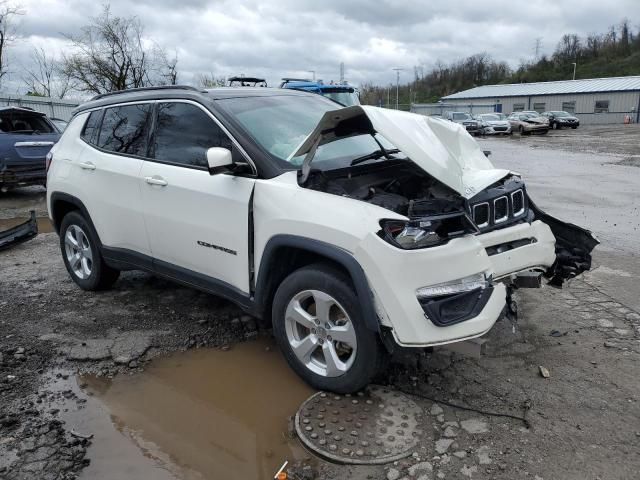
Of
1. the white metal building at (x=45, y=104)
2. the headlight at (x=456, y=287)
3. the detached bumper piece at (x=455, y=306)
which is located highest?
the white metal building at (x=45, y=104)

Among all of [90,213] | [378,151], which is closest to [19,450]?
[90,213]

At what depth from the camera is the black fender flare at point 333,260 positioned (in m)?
2.91

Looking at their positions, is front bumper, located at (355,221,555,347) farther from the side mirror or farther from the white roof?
the white roof

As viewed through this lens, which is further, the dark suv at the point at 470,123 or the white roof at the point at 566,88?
the white roof at the point at 566,88

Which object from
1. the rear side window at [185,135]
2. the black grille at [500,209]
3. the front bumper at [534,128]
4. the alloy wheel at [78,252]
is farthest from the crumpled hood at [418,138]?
the front bumper at [534,128]

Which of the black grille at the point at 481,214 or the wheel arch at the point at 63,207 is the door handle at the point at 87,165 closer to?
the wheel arch at the point at 63,207

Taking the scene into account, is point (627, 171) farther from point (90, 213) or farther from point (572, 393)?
point (90, 213)

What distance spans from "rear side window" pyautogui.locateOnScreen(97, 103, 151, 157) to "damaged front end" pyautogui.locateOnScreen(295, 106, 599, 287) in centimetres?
161

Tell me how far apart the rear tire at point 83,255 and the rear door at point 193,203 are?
1000mm

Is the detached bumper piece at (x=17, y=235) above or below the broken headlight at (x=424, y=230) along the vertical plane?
below

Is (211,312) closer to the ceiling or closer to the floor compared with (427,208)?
closer to the floor

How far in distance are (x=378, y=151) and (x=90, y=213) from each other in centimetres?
272

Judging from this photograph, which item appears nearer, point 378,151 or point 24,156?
point 378,151

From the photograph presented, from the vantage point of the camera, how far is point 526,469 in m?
2.63
